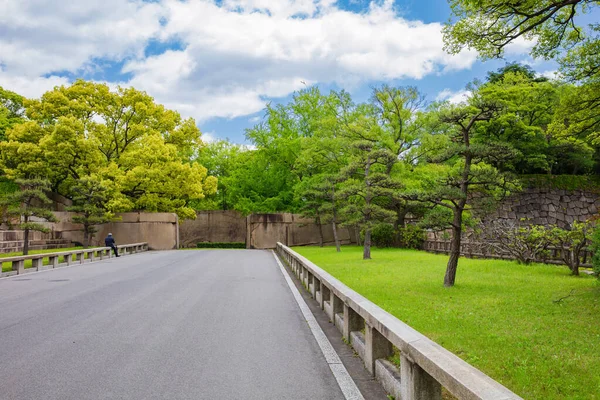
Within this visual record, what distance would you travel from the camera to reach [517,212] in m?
37.9

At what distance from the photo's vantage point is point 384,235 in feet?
108

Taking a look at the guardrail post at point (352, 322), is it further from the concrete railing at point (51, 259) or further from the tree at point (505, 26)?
the concrete railing at point (51, 259)

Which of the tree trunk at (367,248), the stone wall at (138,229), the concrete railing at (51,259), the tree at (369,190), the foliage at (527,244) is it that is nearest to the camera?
the concrete railing at (51,259)

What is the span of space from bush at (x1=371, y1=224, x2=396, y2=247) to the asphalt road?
21835 mm

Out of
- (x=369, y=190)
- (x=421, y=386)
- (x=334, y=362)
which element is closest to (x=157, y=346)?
(x=334, y=362)

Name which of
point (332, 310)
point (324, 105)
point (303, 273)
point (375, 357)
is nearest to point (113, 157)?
point (324, 105)

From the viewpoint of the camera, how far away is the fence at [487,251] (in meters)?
16.8

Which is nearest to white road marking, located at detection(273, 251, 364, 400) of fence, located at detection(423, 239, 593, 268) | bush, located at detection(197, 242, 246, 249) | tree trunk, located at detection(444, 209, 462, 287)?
tree trunk, located at detection(444, 209, 462, 287)

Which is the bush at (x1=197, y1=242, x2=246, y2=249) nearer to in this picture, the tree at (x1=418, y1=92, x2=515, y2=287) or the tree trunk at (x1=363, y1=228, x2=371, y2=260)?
the tree trunk at (x1=363, y1=228, x2=371, y2=260)

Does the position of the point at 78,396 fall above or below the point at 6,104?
below

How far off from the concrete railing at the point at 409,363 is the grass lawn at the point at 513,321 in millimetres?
1072

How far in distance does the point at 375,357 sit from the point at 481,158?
8.29 metres

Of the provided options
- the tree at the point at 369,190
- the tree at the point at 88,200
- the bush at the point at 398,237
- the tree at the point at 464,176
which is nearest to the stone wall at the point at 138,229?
the tree at the point at 88,200

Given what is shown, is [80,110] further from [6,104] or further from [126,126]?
[6,104]
